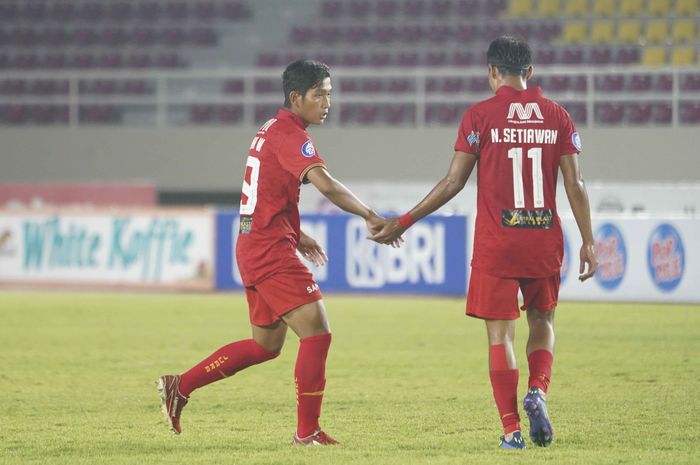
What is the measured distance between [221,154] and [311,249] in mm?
18175

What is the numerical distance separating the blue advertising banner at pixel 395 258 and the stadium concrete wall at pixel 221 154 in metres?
4.81

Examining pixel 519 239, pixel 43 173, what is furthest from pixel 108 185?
pixel 519 239

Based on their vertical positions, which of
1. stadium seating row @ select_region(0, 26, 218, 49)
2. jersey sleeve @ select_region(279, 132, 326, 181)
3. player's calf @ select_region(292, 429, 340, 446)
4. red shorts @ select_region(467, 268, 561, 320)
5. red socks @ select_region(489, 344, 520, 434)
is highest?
stadium seating row @ select_region(0, 26, 218, 49)

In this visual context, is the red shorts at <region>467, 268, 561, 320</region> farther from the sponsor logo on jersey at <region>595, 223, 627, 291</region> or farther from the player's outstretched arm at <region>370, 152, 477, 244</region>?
the sponsor logo on jersey at <region>595, 223, 627, 291</region>

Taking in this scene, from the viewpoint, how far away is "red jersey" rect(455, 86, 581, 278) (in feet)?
20.9

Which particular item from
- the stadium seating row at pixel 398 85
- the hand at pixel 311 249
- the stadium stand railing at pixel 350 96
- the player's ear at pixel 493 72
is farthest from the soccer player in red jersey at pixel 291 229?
the stadium seating row at pixel 398 85

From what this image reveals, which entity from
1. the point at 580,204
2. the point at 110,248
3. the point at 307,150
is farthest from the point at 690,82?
the point at 307,150

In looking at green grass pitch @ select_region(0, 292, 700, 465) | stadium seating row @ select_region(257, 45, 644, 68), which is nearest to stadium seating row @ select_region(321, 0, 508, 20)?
stadium seating row @ select_region(257, 45, 644, 68)

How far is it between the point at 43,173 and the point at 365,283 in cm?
897

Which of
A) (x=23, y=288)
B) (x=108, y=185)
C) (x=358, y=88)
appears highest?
(x=358, y=88)

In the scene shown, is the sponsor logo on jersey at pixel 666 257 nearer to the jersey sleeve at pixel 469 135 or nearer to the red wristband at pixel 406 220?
the red wristband at pixel 406 220

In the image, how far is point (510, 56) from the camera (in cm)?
641

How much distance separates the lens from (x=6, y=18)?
30.1 m

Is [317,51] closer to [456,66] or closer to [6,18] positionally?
[456,66]
